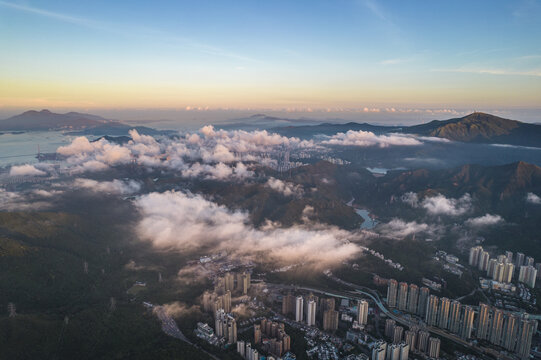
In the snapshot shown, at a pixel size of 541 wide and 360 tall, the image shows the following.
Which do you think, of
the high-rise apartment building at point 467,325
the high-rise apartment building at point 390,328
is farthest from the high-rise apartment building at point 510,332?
the high-rise apartment building at point 390,328

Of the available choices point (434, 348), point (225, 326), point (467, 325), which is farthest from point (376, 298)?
point (225, 326)

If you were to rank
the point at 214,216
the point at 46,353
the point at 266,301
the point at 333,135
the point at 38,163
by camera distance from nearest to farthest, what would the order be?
the point at 46,353
the point at 266,301
the point at 214,216
the point at 38,163
the point at 333,135

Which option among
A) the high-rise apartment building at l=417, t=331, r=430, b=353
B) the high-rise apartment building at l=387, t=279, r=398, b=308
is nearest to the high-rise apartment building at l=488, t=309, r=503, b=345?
the high-rise apartment building at l=417, t=331, r=430, b=353

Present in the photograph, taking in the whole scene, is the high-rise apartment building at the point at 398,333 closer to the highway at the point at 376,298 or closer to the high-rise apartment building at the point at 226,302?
the highway at the point at 376,298

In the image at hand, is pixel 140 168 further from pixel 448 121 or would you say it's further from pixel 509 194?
pixel 448 121

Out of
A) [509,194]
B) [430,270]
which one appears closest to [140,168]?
[430,270]

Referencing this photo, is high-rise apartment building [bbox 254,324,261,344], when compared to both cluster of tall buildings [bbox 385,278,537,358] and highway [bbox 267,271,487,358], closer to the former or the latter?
highway [bbox 267,271,487,358]
